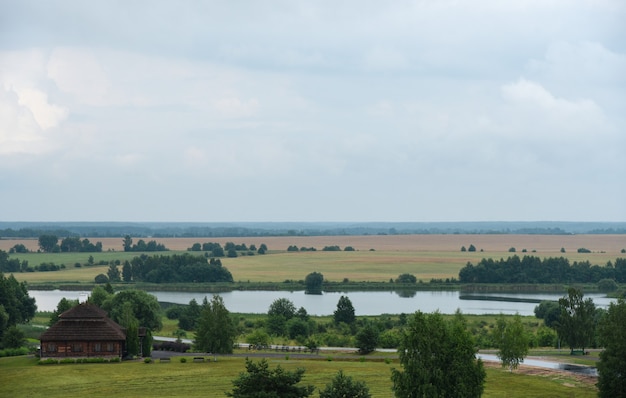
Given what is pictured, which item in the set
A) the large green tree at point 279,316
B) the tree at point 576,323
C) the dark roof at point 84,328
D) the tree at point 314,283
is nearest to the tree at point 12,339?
the dark roof at point 84,328

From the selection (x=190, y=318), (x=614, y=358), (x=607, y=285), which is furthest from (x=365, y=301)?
(x=614, y=358)

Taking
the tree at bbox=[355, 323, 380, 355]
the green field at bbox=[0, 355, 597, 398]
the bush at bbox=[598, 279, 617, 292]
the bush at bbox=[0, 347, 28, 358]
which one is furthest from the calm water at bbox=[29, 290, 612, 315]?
the green field at bbox=[0, 355, 597, 398]

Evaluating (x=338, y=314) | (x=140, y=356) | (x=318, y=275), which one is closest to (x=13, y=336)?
(x=140, y=356)

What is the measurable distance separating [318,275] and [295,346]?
2487 inches

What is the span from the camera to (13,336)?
207 ft

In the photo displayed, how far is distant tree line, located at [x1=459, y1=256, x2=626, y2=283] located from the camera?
138250mm

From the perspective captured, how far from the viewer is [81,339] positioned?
5816 centimetres

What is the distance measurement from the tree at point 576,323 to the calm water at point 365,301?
1156 inches

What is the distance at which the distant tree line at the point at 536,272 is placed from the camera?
454ft

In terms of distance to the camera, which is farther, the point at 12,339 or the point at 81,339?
the point at 12,339

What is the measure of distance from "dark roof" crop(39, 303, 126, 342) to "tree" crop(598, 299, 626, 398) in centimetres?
3226

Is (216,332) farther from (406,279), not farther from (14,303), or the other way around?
(406,279)

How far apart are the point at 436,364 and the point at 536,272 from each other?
107m

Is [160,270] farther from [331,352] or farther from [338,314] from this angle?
[331,352]
